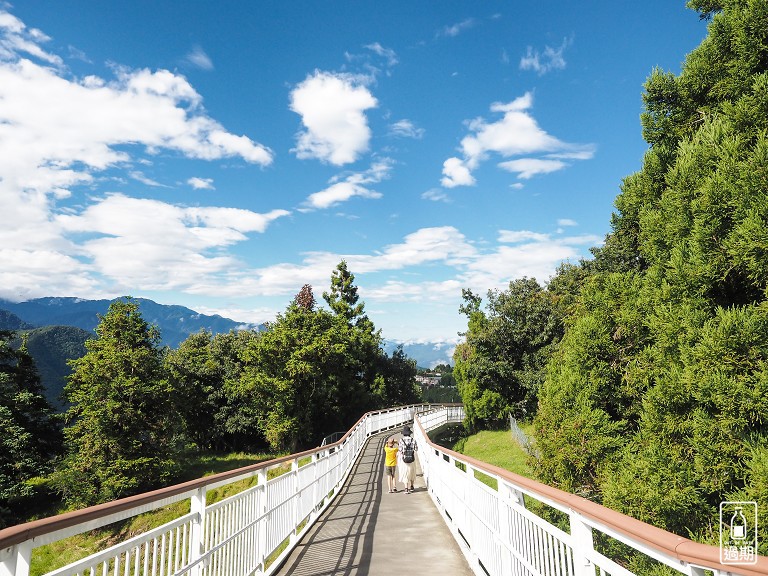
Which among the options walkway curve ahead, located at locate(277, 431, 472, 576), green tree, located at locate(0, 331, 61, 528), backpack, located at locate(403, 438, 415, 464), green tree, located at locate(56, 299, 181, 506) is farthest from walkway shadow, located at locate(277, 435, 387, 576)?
green tree, located at locate(0, 331, 61, 528)

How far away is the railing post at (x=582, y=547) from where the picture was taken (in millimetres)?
2650

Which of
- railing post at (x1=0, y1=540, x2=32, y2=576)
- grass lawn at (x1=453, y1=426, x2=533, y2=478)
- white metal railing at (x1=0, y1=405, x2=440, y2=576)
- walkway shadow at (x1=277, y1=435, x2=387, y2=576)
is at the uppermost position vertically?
railing post at (x1=0, y1=540, x2=32, y2=576)

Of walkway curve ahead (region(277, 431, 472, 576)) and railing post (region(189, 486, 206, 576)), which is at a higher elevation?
railing post (region(189, 486, 206, 576))

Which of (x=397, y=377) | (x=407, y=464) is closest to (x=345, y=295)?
(x=397, y=377)

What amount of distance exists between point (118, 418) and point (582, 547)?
87.8 feet

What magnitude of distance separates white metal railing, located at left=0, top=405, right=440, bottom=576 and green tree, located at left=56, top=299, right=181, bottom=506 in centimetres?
1828

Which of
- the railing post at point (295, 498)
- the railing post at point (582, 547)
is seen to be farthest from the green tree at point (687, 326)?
the railing post at point (295, 498)

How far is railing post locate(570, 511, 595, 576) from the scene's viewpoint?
265 centimetres

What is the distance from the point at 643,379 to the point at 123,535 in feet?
84.7

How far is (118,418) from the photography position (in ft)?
80.2

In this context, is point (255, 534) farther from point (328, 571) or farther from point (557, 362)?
point (557, 362)

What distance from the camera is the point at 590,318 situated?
8.39m

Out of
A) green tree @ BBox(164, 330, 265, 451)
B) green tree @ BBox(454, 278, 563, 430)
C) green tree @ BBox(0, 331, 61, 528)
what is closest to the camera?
green tree @ BBox(0, 331, 61, 528)

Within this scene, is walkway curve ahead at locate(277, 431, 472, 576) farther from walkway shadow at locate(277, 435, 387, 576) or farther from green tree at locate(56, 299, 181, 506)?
green tree at locate(56, 299, 181, 506)
